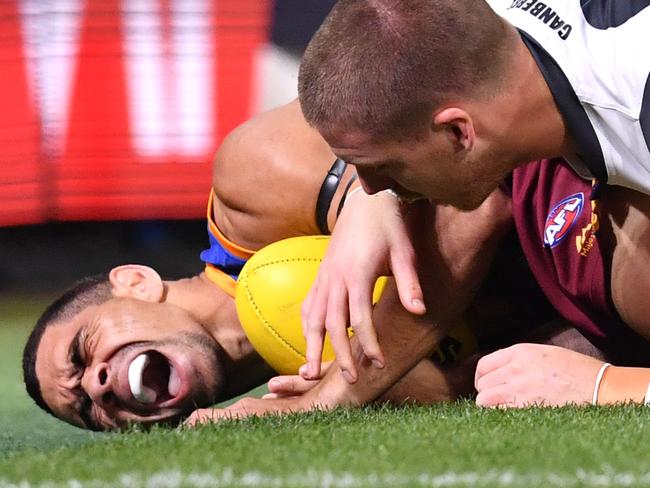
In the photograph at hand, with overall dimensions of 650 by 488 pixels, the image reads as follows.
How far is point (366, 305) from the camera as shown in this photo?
254 cm

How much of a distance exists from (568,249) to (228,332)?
1.18 meters

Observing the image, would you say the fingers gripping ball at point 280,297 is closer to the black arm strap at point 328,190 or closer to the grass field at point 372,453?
the black arm strap at point 328,190

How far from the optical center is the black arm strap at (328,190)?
3.40 m

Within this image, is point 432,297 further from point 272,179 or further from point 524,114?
point 272,179

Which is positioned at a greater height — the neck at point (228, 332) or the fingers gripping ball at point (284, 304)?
the fingers gripping ball at point (284, 304)

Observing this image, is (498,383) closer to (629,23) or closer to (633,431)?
(633,431)

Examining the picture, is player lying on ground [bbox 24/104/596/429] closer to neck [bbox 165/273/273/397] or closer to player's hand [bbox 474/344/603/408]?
neck [bbox 165/273/273/397]

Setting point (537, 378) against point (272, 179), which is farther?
point (272, 179)

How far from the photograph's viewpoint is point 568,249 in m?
2.65

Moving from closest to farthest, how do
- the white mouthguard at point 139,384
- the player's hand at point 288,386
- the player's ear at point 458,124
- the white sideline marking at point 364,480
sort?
the white sideline marking at point 364,480 → the player's ear at point 458,124 → the player's hand at point 288,386 → the white mouthguard at point 139,384

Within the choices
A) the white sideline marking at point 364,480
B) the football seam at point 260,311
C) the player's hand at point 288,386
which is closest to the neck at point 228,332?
the football seam at point 260,311

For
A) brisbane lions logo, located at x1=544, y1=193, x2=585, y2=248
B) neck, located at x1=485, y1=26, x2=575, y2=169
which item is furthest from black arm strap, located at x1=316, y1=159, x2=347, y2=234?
neck, located at x1=485, y1=26, x2=575, y2=169

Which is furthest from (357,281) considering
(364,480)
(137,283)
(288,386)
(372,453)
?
(137,283)

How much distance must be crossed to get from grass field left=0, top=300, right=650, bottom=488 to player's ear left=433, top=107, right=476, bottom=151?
530mm
